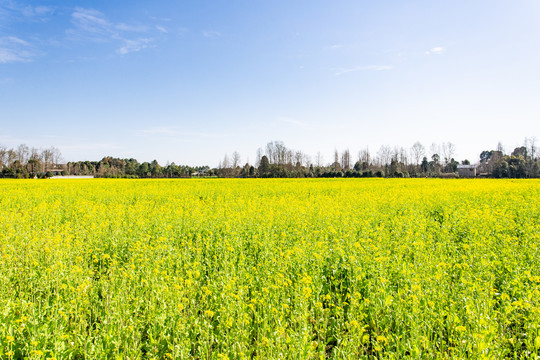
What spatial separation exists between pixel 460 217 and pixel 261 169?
226 ft

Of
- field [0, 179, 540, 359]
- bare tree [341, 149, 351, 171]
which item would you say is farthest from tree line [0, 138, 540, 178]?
field [0, 179, 540, 359]

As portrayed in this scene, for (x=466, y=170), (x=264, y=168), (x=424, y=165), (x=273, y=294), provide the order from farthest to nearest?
(x=466, y=170), (x=424, y=165), (x=264, y=168), (x=273, y=294)

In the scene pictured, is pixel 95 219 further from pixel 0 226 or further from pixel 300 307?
pixel 300 307

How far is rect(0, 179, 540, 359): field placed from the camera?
3863 millimetres

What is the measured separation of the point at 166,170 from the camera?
340ft

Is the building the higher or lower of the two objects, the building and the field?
the higher

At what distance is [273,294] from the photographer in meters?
5.06

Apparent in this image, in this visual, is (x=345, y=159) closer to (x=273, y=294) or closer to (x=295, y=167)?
(x=295, y=167)

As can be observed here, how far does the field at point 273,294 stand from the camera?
3.86 metres

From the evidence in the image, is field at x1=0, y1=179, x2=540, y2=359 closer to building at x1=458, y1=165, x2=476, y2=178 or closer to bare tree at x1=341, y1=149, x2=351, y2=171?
bare tree at x1=341, y1=149, x2=351, y2=171

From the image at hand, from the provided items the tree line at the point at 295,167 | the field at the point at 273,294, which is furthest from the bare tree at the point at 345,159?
the field at the point at 273,294

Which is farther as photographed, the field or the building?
the building

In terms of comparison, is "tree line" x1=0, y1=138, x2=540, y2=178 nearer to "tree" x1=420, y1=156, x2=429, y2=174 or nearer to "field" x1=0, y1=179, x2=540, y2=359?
"tree" x1=420, y1=156, x2=429, y2=174

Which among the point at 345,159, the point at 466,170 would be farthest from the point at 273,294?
the point at 466,170
